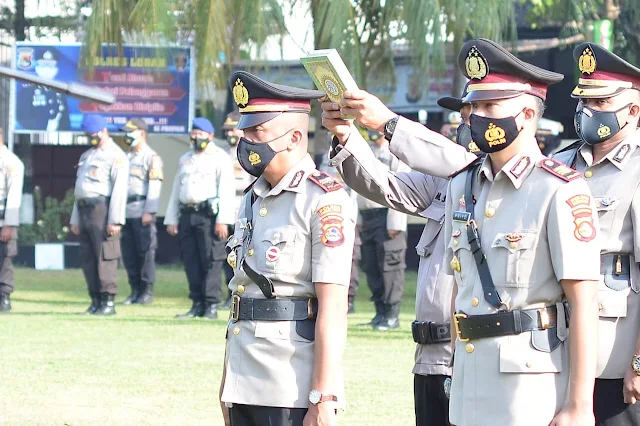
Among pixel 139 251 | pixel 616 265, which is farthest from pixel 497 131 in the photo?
pixel 139 251

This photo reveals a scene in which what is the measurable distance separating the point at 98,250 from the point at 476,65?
994 cm

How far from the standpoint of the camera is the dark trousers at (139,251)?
14.8 m

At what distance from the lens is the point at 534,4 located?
18.8 metres

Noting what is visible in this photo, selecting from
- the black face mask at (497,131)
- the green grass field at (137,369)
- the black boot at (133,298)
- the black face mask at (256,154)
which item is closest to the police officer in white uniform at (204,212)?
the green grass field at (137,369)

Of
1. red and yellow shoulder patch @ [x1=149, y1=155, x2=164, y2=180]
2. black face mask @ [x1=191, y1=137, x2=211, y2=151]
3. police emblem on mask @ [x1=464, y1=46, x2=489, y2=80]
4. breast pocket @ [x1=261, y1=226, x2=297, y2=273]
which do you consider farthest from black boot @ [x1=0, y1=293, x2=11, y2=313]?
police emblem on mask @ [x1=464, y1=46, x2=489, y2=80]

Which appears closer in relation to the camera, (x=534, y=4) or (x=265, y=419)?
(x=265, y=419)

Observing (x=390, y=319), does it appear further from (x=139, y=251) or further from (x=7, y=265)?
(x=7, y=265)

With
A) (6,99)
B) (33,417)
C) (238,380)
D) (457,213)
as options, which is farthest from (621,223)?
(6,99)

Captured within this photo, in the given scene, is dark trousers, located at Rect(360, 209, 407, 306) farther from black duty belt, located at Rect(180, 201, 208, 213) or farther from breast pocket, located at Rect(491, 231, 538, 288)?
breast pocket, located at Rect(491, 231, 538, 288)

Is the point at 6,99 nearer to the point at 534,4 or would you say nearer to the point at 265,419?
the point at 534,4

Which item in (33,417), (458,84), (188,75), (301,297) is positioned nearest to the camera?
(301,297)

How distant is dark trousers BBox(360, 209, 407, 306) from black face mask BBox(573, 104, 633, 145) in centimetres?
737

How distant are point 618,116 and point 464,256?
3.76 feet

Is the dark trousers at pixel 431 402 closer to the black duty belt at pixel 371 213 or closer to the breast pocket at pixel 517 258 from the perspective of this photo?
the breast pocket at pixel 517 258
